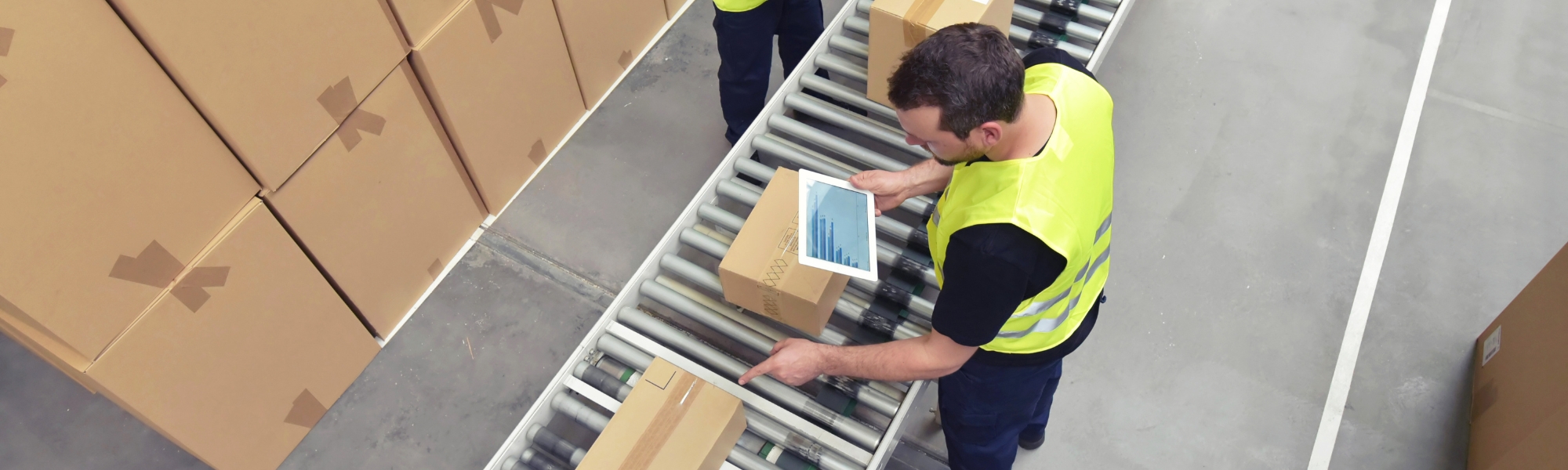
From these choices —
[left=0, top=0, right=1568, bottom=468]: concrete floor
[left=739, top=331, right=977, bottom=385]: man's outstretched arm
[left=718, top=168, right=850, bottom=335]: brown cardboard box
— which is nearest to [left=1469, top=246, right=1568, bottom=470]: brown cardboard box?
[left=0, top=0, right=1568, bottom=468]: concrete floor

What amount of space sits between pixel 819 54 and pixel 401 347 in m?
1.90

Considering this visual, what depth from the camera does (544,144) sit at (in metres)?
3.85

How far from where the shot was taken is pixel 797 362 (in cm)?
225

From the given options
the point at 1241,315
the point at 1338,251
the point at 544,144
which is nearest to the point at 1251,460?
the point at 1241,315

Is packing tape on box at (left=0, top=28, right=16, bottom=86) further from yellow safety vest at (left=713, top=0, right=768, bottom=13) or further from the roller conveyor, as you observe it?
yellow safety vest at (left=713, top=0, right=768, bottom=13)

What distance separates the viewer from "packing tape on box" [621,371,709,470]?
231 cm

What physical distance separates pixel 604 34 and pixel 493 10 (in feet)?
2.48

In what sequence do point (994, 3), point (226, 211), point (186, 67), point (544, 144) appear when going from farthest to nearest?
point (544, 144) < point (994, 3) < point (226, 211) < point (186, 67)

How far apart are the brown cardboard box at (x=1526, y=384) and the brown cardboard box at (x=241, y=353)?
3659mm

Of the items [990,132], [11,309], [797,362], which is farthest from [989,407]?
[11,309]

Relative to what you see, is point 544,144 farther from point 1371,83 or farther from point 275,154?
point 1371,83

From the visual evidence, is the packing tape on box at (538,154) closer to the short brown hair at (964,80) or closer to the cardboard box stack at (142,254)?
the cardboard box stack at (142,254)

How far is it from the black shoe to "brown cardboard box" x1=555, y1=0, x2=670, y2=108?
2.30m

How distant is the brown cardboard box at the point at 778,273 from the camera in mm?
2477
